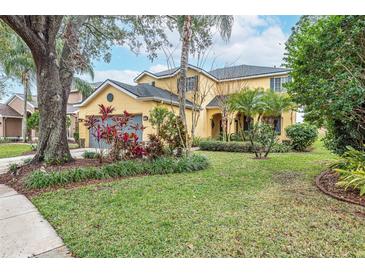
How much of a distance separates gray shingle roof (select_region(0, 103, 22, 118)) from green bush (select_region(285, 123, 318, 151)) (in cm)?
2965

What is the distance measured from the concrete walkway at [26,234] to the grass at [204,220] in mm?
147

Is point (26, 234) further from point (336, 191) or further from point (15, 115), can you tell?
point (15, 115)

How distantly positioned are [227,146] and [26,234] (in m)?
12.2

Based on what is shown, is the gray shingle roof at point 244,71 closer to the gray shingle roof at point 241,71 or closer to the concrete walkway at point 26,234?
the gray shingle roof at point 241,71

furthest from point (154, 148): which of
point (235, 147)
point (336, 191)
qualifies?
point (235, 147)

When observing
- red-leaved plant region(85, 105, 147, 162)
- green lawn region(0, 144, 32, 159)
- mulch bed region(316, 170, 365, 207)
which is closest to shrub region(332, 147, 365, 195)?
mulch bed region(316, 170, 365, 207)

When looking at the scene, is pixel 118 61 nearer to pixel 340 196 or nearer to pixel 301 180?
pixel 301 180

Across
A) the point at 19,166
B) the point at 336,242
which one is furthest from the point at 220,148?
the point at 336,242

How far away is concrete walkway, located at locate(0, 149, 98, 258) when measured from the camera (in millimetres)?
2932

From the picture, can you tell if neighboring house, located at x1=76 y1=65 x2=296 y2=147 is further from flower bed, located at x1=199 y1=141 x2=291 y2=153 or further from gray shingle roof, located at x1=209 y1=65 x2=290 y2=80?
flower bed, located at x1=199 y1=141 x2=291 y2=153

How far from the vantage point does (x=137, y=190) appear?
5.48 meters

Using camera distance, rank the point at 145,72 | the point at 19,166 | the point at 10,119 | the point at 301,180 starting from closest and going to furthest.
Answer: the point at 301,180 → the point at 19,166 → the point at 145,72 → the point at 10,119
